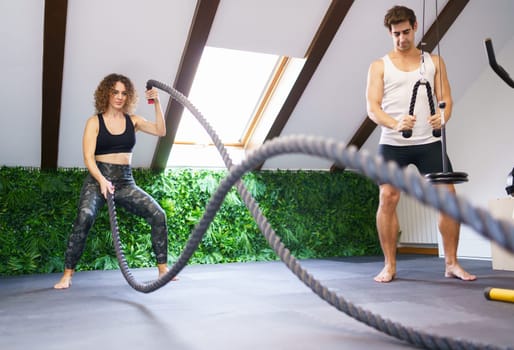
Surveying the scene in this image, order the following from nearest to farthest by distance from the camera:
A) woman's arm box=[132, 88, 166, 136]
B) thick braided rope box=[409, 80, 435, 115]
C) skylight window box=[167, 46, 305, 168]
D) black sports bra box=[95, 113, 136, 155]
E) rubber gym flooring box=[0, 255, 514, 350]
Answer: rubber gym flooring box=[0, 255, 514, 350]
thick braided rope box=[409, 80, 435, 115]
black sports bra box=[95, 113, 136, 155]
woman's arm box=[132, 88, 166, 136]
skylight window box=[167, 46, 305, 168]

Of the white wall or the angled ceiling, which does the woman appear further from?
the white wall

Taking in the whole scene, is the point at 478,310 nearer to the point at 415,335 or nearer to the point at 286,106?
the point at 415,335

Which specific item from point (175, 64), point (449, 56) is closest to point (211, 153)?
point (175, 64)

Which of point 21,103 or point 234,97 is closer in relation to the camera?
point 21,103

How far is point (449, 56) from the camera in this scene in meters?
4.30

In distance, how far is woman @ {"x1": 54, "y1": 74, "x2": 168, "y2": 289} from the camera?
9.23ft

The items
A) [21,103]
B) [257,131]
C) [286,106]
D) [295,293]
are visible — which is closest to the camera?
[295,293]

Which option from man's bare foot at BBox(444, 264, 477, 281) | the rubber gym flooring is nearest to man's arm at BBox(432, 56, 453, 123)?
man's bare foot at BBox(444, 264, 477, 281)

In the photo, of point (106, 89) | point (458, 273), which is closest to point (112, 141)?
point (106, 89)

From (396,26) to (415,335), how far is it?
1855mm

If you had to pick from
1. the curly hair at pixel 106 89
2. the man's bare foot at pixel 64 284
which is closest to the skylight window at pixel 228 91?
the curly hair at pixel 106 89

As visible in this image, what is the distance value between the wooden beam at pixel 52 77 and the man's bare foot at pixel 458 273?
280 centimetres

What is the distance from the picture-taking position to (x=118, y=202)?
2.97m

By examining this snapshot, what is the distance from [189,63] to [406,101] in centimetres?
164
